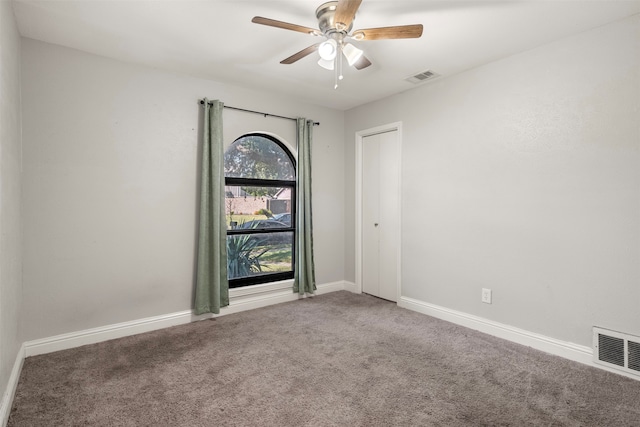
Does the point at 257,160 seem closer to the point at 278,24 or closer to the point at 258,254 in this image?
the point at 258,254

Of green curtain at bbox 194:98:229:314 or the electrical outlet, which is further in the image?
green curtain at bbox 194:98:229:314

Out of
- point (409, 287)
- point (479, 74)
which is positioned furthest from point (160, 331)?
point (479, 74)

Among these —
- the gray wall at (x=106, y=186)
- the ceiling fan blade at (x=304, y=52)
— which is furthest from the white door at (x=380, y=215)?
the ceiling fan blade at (x=304, y=52)

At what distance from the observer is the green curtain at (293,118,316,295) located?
4.03 meters

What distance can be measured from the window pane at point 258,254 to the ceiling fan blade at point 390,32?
250cm

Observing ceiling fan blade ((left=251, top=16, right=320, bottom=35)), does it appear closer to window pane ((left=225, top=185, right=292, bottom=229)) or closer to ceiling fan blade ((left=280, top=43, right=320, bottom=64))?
ceiling fan blade ((left=280, top=43, right=320, bottom=64))

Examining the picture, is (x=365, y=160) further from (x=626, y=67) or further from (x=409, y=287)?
(x=626, y=67)

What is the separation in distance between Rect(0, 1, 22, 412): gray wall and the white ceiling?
1.20ft

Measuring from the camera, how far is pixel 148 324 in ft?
10.0

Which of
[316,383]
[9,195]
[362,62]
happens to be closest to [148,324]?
[9,195]

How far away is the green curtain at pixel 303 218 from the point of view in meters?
4.03

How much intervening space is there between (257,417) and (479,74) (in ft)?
10.9

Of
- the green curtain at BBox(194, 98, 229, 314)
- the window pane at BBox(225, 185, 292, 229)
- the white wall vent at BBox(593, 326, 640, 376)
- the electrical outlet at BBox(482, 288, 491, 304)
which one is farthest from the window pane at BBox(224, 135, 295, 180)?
the white wall vent at BBox(593, 326, 640, 376)

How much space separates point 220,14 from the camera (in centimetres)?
225
